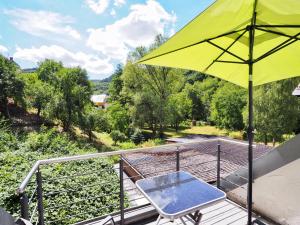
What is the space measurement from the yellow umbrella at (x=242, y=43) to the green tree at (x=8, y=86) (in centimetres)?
1841

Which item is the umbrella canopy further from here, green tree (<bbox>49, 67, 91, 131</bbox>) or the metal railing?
green tree (<bbox>49, 67, 91, 131</bbox>)

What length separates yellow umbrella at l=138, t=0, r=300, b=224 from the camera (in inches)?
56.6

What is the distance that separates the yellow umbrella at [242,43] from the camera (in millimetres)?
1437

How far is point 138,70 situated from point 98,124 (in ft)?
21.9

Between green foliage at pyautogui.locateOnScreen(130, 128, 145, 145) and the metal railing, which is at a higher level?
the metal railing

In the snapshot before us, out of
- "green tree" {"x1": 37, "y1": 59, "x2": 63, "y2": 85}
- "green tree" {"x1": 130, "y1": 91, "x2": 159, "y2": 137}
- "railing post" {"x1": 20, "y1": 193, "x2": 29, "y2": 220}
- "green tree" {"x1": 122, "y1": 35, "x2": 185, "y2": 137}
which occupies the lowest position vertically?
"railing post" {"x1": 20, "y1": 193, "x2": 29, "y2": 220}

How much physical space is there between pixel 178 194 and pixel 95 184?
111 centimetres

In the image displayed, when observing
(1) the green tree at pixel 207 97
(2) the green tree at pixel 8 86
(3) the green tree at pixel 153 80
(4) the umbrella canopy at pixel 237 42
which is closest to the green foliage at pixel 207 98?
(1) the green tree at pixel 207 97

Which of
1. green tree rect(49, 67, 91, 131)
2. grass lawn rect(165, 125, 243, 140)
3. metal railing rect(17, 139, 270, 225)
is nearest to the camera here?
metal railing rect(17, 139, 270, 225)

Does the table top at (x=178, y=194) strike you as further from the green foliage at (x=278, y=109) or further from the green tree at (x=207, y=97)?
the green tree at (x=207, y=97)

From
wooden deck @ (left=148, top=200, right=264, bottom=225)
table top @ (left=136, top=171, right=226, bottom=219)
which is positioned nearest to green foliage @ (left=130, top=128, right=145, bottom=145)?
wooden deck @ (left=148, top=200, right=264, bottom=225)

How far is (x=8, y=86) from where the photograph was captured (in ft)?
56.1

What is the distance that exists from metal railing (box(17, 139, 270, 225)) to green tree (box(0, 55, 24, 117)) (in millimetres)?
12837

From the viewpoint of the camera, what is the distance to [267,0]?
1.37 metres
